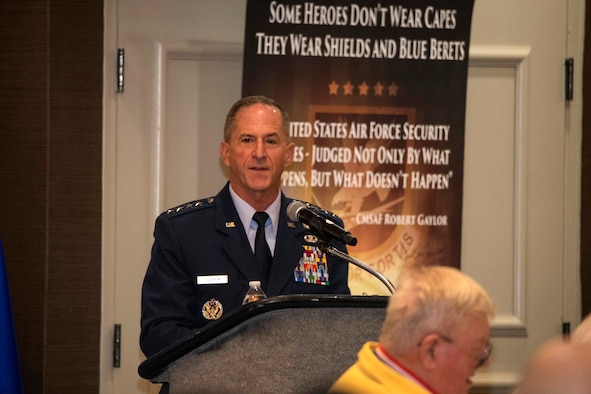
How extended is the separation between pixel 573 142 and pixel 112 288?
82.7 inches

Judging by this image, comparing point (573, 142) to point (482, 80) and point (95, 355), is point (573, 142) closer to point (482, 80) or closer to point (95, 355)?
point (482, 80)

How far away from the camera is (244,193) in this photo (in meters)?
3.21

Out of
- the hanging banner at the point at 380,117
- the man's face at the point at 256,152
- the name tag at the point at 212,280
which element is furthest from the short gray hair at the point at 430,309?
the hanging banner at the point at 380,117

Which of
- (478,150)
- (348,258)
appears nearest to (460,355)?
(348,258)

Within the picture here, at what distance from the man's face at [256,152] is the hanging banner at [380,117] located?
82cm

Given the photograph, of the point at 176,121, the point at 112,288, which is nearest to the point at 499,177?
the point at 176,121

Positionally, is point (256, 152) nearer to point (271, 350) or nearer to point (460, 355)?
point (271, 350)

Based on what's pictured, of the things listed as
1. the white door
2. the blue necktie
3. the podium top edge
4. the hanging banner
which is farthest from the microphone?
the white door

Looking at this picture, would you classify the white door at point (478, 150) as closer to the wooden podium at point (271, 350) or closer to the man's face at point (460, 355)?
the wooden podium at point (271, 350)

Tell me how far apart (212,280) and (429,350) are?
120cm

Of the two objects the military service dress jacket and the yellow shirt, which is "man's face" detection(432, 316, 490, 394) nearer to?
the yellow shirt

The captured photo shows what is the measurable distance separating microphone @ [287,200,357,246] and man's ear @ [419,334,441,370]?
0.71m

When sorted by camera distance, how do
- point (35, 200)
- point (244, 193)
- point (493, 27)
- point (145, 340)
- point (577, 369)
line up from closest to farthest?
point (577, 369), point (145, 340), point (244, 193), point (35, 200), point (493, 27)

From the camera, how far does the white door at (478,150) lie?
4.20 m
